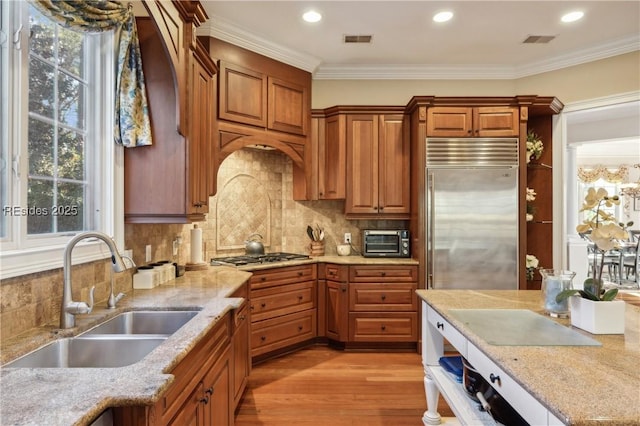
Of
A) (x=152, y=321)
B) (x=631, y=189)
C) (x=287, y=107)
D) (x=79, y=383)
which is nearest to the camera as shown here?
(x=79, y=383)

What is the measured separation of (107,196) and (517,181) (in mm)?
3500

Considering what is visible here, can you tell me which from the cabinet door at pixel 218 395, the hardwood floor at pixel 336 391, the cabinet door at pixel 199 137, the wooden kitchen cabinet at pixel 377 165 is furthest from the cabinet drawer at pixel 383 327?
the cabinet door at pixel 199 137

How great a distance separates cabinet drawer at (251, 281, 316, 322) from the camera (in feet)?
10.7

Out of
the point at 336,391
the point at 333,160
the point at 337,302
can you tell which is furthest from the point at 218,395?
the point at 333,160

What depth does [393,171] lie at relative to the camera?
12.8 ft

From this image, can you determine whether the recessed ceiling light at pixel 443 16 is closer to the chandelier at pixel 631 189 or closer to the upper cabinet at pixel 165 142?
the upper cabinet at pixel 165 142

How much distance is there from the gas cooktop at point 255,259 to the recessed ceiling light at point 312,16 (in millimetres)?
2208

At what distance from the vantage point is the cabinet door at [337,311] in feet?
12.0

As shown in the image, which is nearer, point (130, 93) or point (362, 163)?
point (130, 93)

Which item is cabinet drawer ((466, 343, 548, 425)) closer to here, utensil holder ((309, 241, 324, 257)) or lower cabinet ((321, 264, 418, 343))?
lower cabinet ((321, 264, 418, 343))

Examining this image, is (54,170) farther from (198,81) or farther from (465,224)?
(465,224)

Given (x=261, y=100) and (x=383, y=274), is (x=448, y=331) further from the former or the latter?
(x=261, y=100)

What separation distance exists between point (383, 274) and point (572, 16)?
280cm

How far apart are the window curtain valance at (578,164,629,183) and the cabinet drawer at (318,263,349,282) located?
7.63 metres
